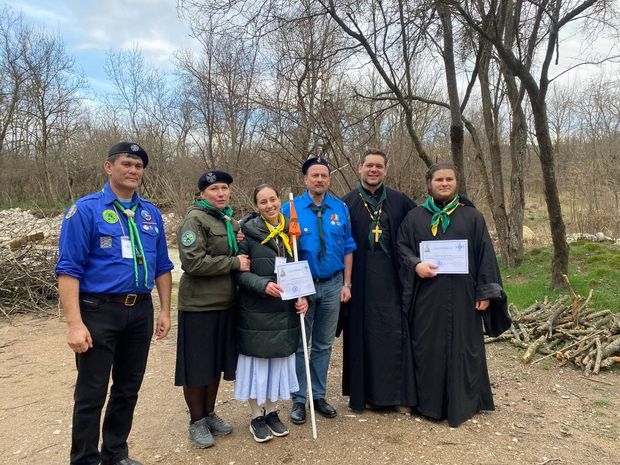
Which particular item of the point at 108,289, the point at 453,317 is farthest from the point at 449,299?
the point at 108,289

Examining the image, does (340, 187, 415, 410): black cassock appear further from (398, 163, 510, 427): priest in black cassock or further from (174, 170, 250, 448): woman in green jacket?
(174, 170, 250, 448): woman in green jacket

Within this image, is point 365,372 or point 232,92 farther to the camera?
point 232,92

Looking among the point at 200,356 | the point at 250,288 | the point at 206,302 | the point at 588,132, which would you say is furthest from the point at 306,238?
the point at 588,132

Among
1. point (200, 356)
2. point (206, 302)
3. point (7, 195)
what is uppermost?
point (7, 195)

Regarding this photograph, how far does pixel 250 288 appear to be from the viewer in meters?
3.15

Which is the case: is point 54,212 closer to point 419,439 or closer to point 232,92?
point 232,92

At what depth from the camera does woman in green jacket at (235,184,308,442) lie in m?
3.20

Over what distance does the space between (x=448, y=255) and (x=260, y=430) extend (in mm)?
1979

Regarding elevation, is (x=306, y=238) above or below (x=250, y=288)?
above

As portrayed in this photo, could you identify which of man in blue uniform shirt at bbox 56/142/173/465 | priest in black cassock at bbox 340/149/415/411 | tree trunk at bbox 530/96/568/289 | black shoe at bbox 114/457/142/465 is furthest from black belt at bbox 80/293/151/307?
tree trunk at bbox 530/96/568/289

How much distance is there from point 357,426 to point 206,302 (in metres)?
1.61

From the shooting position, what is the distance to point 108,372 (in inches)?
109

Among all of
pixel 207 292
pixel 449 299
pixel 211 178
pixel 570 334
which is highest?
pixel 211 178

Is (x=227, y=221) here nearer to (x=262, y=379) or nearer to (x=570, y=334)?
(x=262, y=379)
